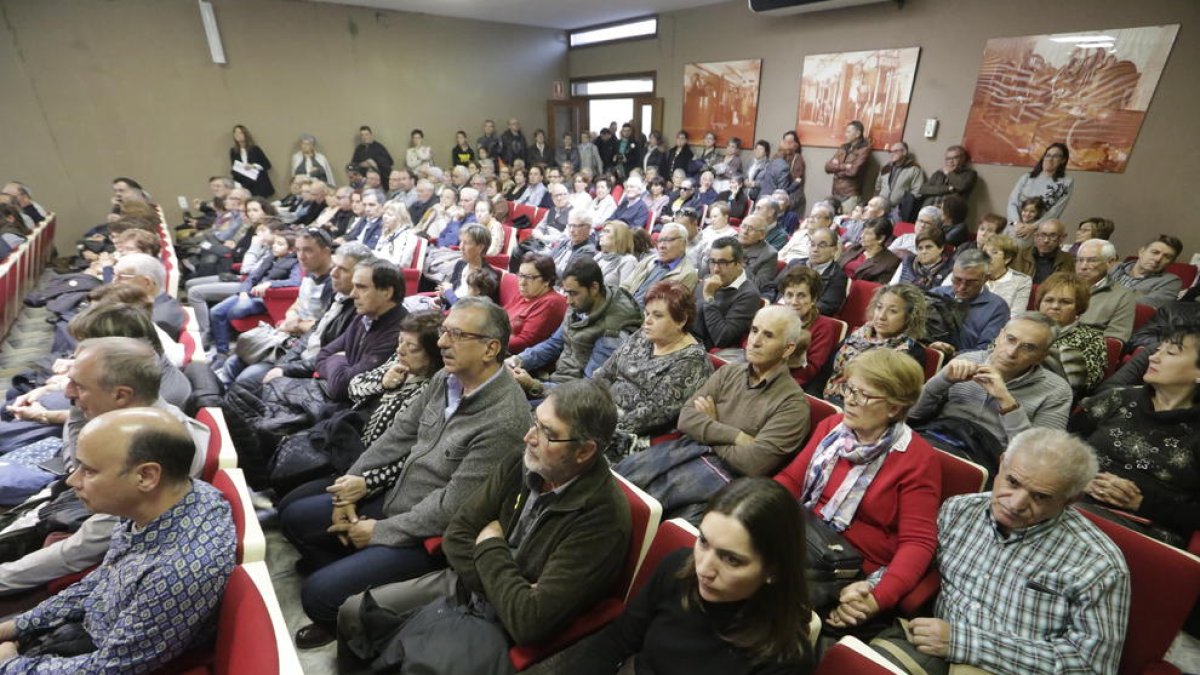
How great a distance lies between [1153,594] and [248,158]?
10.4m

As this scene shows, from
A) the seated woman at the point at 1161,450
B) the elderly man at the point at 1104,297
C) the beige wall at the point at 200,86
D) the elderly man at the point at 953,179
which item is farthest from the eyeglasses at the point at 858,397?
the beige wall at the point at 200,86

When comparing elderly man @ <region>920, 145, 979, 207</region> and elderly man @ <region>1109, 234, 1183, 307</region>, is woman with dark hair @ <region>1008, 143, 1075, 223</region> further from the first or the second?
elderly man @ <region>1109, 234, 1183, 307</region>

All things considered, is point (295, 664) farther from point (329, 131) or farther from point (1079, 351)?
point (329, 131)

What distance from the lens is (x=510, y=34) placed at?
10.4m

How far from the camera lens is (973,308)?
2.93m

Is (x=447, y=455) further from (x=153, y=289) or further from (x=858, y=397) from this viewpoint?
(x=153, y=289)

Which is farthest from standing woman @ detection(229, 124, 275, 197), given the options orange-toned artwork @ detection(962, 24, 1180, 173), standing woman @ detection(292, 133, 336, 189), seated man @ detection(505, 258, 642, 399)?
orange-toned artwork @ detection(962, 24, 1180, 173)

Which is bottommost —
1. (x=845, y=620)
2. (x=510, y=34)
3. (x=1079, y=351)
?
(x=845, y=620)

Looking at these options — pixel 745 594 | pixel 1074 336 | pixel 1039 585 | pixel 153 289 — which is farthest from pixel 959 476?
pixel 153 289

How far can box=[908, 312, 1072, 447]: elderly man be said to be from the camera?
77.9 inches

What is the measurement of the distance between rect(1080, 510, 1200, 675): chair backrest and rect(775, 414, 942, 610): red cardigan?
0.41 metres

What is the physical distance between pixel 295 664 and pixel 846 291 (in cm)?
346

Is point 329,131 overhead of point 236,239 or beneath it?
overhead

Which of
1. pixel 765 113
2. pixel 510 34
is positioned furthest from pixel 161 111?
pixel 765 113
